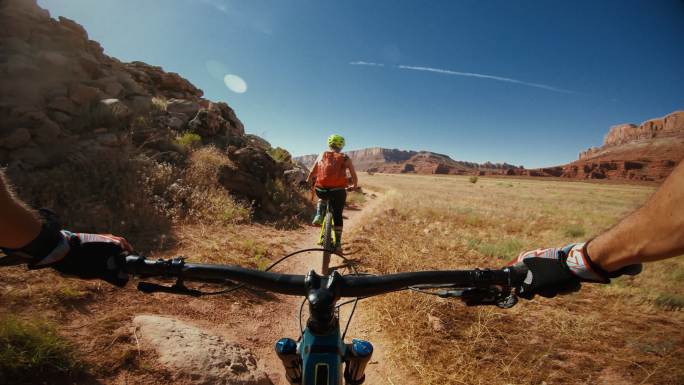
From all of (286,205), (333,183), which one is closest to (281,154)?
(286,205)

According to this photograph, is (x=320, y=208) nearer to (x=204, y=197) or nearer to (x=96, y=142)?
(x=204, y=197)

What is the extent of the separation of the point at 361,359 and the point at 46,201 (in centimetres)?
752

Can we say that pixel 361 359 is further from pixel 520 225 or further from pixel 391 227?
pixel 520 225

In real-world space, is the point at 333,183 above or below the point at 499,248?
above

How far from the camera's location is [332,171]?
6.45 meters

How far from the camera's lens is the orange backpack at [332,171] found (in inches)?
253

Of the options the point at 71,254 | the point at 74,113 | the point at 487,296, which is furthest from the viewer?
the point at 74,113

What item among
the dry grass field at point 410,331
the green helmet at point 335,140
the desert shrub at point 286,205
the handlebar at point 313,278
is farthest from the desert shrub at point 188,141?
the handlebar at point 313,278

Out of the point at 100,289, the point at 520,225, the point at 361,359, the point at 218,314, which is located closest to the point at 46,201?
the point at 100,289

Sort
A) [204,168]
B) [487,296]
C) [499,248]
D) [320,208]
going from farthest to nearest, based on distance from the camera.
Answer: [204,168]
[499,248]
[320,208]
[487,296]

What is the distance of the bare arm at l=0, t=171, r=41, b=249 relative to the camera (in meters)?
1.25

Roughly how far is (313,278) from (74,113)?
41.7 ft

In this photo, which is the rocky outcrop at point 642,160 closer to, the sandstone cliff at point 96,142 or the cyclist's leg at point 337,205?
the cyclist's leg at point 337,205

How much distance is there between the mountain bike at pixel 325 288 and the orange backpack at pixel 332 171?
4925mm
